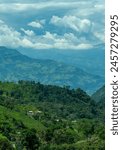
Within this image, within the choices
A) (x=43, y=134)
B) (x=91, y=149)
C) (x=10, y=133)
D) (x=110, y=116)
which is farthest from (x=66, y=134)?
(x=110, y=116)

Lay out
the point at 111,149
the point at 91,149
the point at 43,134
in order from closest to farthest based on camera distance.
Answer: the point at 111,149, the point at 91,149, the point at 43,134

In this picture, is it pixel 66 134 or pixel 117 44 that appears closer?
pixel 117 44

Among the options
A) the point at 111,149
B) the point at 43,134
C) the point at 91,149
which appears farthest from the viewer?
the point at 43,134

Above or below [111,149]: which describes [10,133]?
above

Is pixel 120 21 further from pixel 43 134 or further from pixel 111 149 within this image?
pixel 43 134

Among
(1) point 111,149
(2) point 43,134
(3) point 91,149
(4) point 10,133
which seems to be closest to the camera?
(1) point 111,149

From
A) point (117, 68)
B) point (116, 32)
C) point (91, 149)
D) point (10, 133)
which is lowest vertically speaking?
point (117, 68)

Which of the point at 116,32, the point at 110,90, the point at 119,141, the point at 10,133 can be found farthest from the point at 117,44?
the point at 10,133

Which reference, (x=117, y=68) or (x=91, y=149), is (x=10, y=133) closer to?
(x=91, y=149)

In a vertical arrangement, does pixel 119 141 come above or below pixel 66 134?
below
